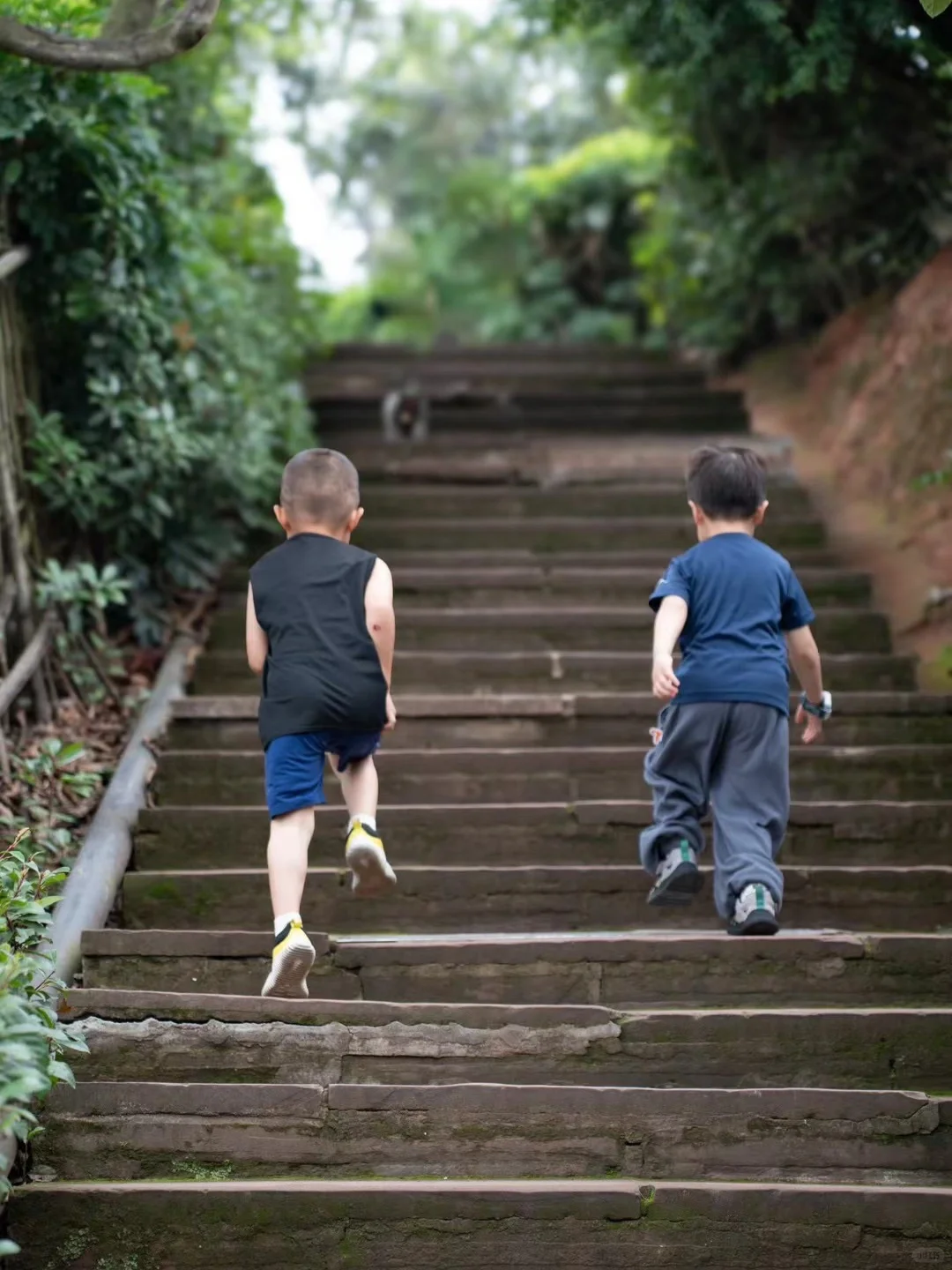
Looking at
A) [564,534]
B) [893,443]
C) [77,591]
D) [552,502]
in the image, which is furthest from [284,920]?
[893,443]

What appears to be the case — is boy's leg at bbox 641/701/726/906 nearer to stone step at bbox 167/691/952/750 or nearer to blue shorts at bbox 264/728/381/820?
blue shorts at bbox 264/728/381/820

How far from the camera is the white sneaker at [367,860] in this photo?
3.55 m

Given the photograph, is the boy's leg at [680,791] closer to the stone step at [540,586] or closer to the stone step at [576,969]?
the stone step at [576,969]

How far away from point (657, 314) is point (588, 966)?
8.57 m

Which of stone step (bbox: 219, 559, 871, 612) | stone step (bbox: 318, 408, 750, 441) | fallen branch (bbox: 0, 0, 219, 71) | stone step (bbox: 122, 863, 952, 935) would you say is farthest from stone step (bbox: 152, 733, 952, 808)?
stone step (bbox: 318, 408, 750, 441)

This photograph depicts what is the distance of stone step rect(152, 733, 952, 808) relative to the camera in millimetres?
5086

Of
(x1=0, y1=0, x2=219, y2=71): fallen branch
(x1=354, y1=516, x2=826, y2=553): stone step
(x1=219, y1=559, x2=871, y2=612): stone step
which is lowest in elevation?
(x1=219, y1=559, x2=871, y2=612): stone step

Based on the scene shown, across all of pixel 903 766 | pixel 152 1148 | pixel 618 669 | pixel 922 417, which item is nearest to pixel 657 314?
pixel 922 417

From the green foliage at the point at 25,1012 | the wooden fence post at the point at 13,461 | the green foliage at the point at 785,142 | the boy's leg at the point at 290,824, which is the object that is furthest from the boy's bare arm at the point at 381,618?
the green foliage at the point at 785,142

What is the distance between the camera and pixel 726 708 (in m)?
3.94

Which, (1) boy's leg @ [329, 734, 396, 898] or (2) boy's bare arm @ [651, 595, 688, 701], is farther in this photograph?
(2) boy's bare arm @ [651, 595, 688, 701]

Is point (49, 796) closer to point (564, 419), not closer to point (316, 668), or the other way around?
point (316, 668)

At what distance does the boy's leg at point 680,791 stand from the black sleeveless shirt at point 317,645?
0.83 m

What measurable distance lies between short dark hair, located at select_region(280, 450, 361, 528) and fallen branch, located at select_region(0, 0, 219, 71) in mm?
1807
